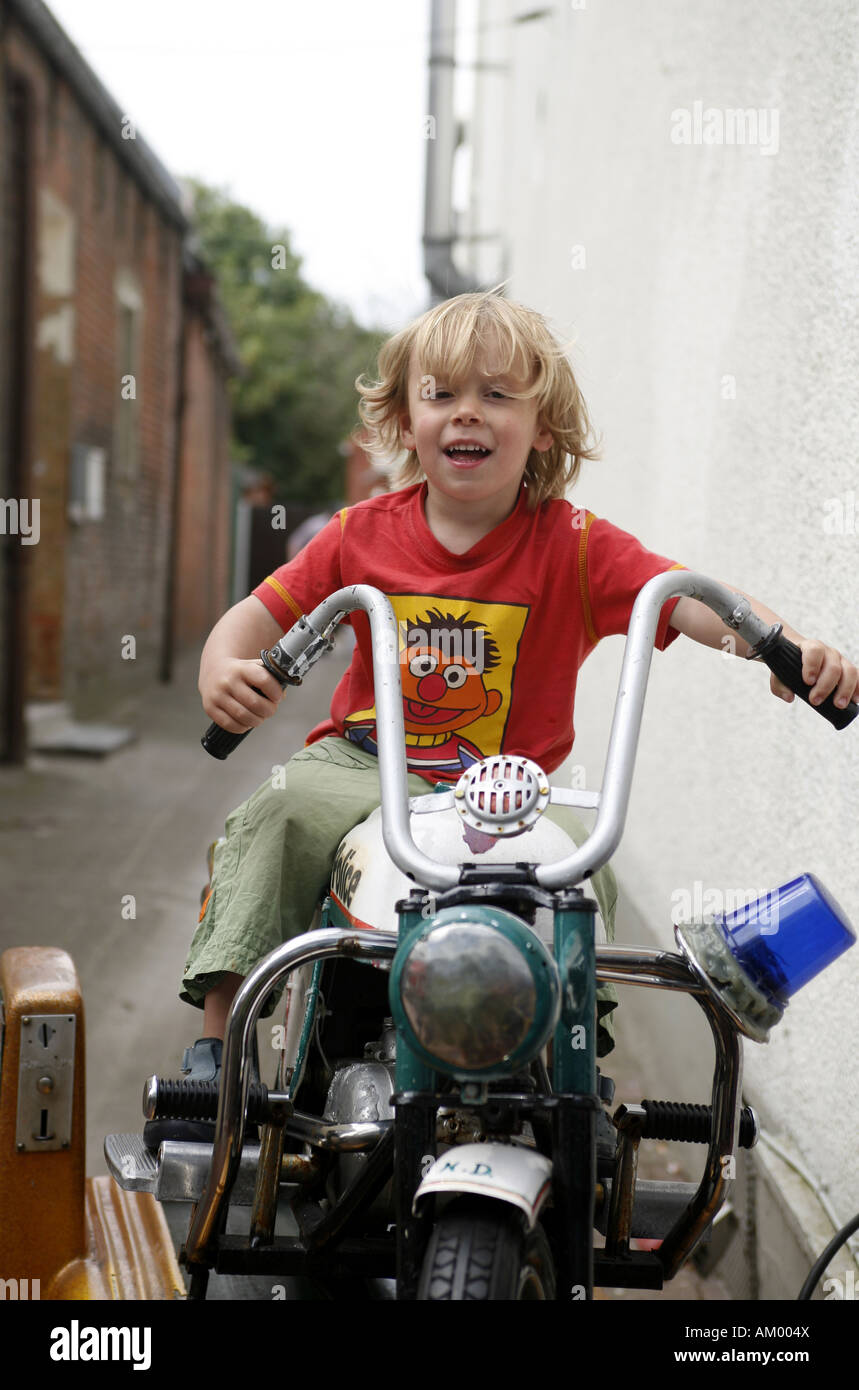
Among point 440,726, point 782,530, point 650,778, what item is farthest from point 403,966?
point 650,778

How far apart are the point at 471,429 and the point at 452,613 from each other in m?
0.28

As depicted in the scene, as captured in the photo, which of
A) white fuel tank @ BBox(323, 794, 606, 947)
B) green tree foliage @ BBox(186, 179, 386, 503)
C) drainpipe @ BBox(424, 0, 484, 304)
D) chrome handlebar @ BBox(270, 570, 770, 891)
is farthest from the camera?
green tree foliage @ BBox(186, 179, 386, 503)

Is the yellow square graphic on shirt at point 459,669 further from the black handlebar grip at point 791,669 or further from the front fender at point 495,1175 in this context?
the front fender at point 495,1175

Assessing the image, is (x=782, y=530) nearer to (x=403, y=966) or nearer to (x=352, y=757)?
(x=352, y=757)

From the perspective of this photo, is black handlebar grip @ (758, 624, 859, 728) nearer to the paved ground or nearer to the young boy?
the young boy

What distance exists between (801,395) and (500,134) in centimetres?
1065

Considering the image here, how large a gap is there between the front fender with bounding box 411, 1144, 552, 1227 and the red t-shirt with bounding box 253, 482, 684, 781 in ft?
2.15

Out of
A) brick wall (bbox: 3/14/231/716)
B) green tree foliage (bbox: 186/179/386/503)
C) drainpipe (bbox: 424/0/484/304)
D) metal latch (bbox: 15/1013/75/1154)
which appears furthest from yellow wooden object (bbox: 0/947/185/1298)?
green tree foliage (bbox: 186/179/386/503)

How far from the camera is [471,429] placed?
201 cm

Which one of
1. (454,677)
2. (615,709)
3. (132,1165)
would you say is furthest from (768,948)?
(132,1165)

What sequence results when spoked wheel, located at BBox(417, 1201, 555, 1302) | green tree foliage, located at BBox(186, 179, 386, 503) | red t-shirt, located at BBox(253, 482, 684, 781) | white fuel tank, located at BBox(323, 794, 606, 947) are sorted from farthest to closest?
green tree foliage, located at BBox(186, 179, 386, 503) < red t-shirt, located at BBox(253, 482, 684, 781) < white fuel tank, located at BBox(323, 794, 606, 947) < spoked wheel, located at BBox(417, 1201, 555, 1302)

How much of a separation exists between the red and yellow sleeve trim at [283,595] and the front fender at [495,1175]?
0.92 metres

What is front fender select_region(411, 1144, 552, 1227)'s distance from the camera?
1396mm

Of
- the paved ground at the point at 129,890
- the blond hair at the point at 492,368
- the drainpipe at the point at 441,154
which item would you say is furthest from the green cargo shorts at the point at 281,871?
the drainpipe at the point at 441,154
